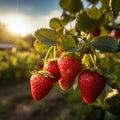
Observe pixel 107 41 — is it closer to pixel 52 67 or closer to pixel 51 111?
pixel 52 67

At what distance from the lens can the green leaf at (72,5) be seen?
1396 mm

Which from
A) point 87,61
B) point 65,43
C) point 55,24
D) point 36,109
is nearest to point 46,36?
point 65,43

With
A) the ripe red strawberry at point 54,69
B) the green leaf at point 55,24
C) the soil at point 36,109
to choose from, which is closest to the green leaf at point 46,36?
the ripe red strawberry at point 54,69

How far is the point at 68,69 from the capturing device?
45.6 inches

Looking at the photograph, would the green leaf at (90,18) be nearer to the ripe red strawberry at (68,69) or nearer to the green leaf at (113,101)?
A: the ripe red strawberry at (68,69)

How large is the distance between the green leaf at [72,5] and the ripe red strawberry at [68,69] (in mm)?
306

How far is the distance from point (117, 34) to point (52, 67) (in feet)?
2.22

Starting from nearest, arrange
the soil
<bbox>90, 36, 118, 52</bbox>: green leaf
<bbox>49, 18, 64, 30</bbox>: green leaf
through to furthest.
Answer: <bbox>90, 36, 118, 52</bbox>: green leaf
<bbox>49, 18, 64, 30</bbox>: green leaf
the soil

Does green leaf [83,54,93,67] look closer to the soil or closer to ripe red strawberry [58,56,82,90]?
ripe red strawberry [58,56,82,90]

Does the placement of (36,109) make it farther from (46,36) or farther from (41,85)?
(46,36)

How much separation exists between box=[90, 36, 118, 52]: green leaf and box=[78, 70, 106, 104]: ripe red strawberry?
0.31ft

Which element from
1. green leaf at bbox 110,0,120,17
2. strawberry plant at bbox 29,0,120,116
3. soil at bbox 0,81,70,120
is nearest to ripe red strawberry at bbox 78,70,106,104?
strawberry plant at bbox 29,0,120,116

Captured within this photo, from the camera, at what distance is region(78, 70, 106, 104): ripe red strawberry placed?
1.13 meters

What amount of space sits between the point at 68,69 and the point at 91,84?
9 cm
